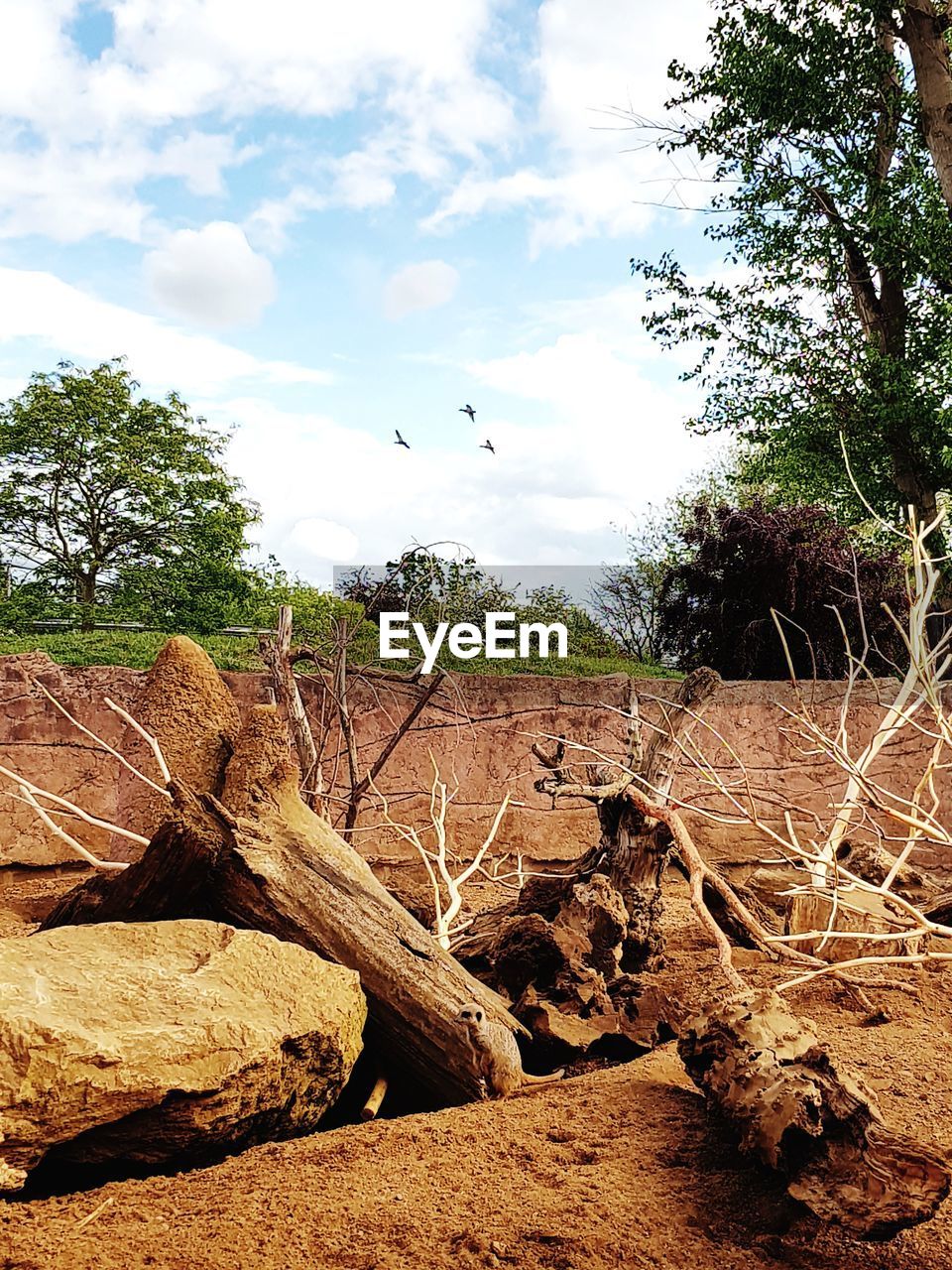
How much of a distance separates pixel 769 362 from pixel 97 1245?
41.6 feet

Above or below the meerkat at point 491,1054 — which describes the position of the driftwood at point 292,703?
above

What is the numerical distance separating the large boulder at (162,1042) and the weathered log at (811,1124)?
43.7 inches

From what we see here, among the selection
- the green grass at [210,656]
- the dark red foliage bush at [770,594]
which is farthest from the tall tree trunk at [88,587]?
the dark red foliage bush at [770,594]

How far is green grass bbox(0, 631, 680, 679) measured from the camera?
10.3m

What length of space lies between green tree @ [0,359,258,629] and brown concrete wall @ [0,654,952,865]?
405 inches

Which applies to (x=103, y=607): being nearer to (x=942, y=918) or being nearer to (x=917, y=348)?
(x=917, y=348)

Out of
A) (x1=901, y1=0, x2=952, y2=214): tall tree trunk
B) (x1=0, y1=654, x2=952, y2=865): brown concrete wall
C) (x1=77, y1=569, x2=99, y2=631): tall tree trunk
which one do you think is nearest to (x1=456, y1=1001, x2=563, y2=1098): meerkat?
(x1=0, y1=654, x2=952, y2=865): brown concrete wall

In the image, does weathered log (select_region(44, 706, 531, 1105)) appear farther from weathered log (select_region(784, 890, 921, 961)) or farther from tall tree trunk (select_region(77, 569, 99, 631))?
tall tree trunk (select_region(77, 569, 99, 631))

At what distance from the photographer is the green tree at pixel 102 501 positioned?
17984mm

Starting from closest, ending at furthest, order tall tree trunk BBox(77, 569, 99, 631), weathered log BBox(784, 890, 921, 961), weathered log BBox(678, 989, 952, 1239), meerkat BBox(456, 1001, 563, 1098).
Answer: weathered log BBox(678, 989, 952, 1239) → meerkat BBox(456, 1001, 563, 1098) → weathered log BBox(784, 890, 921, 961) → tall tree trunk BBox(77, 569, 99, 631)

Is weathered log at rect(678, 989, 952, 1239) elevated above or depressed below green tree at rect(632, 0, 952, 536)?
below

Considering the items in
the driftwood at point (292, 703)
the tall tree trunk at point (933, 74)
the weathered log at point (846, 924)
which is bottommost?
the weathered log at point (846, 924)

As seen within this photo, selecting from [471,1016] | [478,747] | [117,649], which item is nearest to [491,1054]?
[471,1016]

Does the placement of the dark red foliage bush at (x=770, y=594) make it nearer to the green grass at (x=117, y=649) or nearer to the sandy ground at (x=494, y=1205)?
the green grass at (x=117, y=649)
